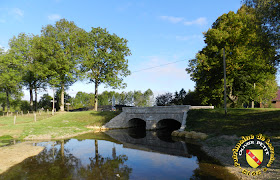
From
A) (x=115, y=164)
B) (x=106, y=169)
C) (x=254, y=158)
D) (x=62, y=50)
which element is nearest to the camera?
(x=254, y=158)

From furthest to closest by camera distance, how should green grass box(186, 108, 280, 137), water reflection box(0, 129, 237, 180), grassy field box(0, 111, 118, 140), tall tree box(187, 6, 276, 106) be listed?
tall tree box(187, 6, 276, 106) < grassy field box(0, 111, 118, 140) < green grass box(186, 108, 280, 137) < water reflection box(0, 129, 237, 180)

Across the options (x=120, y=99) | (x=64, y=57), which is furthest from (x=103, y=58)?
(x=120, y=99)

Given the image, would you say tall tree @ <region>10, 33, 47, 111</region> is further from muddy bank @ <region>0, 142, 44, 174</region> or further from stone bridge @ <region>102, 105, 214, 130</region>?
muddy bank @ <region>0, 142, 44, 174</region>

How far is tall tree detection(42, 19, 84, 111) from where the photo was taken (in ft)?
156

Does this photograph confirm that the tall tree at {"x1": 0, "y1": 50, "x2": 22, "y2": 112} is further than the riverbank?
Yes

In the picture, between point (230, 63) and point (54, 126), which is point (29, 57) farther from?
point (230, 63)

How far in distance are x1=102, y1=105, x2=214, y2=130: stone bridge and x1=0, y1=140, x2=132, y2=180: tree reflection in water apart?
56.3 feet

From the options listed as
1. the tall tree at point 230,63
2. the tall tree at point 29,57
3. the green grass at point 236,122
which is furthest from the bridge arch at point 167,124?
the tall tree at point 29,57

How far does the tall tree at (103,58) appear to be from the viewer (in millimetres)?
47094

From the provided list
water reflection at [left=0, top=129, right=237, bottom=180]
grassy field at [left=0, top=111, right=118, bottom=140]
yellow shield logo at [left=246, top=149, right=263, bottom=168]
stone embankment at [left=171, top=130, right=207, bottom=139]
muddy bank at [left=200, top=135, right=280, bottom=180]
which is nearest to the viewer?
muddy bank at [left=200, top=135, right=280, bottom=180]

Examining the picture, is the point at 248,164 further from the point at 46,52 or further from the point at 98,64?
the point at 46,52

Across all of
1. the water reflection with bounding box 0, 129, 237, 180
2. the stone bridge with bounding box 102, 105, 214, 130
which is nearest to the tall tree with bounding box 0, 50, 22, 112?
Result: the stone bridge with bounding box 102, 105, 214, 130

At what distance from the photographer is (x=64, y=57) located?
47.4m

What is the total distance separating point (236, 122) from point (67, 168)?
72.2 ft
